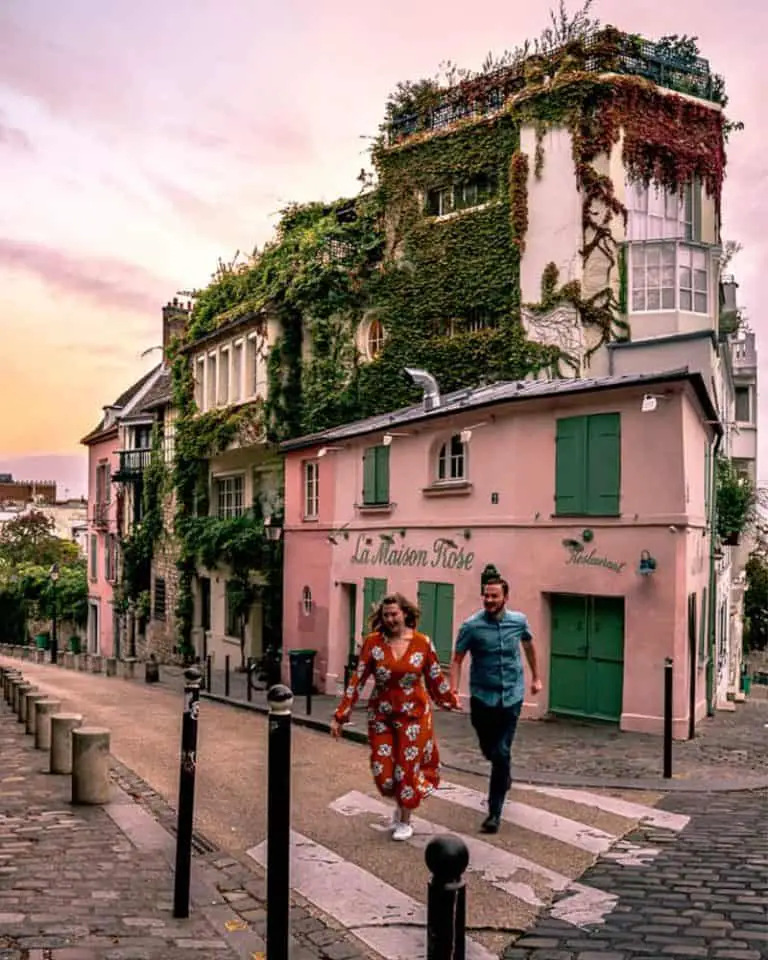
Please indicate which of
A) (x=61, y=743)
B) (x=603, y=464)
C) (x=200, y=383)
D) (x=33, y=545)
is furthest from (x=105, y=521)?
(x=61, y=743)

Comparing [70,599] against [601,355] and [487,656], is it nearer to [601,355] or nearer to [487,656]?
[601,355]

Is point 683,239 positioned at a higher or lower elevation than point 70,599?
higher

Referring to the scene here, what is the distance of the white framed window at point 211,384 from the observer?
30.1 metres

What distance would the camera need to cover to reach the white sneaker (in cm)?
715

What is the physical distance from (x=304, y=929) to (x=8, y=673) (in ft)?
46.6

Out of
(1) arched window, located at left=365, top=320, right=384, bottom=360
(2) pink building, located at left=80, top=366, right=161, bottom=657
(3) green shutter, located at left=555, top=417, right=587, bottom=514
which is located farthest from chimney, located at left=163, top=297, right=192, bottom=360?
(3) green shutter, located at left=555, top=417, right=587, bottom=514

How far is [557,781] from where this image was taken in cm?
980

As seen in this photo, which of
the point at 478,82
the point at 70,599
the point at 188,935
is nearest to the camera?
the point at 188,935

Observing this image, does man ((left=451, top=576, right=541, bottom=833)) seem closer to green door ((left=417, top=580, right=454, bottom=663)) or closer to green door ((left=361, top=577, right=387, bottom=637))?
green door ((left=417, top=580, right=454, bottom=663))

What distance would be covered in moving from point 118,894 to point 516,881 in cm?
239

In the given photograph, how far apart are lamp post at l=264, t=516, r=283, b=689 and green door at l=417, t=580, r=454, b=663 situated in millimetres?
5728

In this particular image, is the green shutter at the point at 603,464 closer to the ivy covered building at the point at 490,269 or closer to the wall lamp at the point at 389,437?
the wall lamp at the point at 389,437

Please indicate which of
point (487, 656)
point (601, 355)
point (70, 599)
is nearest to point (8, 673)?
point (487, 656)

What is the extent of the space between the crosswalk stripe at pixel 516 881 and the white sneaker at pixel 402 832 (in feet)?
0.16
